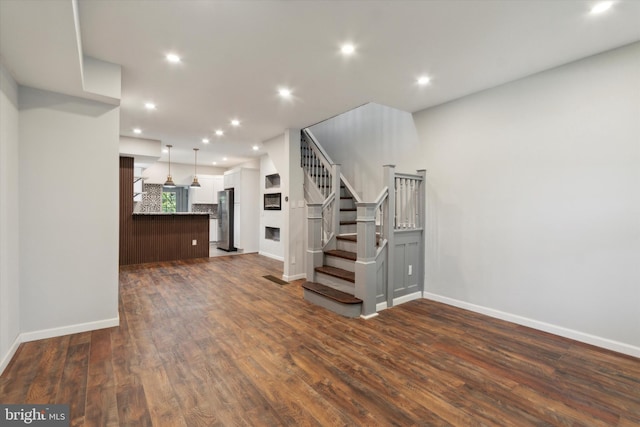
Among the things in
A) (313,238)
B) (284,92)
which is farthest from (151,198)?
(284,92)

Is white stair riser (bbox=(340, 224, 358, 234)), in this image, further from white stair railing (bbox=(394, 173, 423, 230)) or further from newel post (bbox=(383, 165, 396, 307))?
newel post (bbox=(383, 165, 396, 307))

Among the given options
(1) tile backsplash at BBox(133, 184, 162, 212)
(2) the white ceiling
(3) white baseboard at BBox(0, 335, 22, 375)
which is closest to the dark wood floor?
(3) white baseboard at BBox(0, 335, 22, 375)

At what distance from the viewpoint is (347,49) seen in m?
2.62

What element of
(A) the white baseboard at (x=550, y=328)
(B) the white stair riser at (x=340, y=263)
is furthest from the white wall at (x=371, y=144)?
(A) the white baseboard at (x=550, y=328)

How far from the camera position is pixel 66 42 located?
6.47 ft

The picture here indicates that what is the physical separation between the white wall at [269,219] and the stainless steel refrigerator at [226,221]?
0.97m

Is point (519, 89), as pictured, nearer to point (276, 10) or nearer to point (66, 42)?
point (276, 10)

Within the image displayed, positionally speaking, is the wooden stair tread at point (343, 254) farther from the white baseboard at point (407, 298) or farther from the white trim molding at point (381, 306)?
the white baseboard at point (407, 298)

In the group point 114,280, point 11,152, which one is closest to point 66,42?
point 11,152

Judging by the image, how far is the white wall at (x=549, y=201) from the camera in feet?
8.36

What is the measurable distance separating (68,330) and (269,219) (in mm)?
4942

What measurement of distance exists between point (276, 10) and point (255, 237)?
6.53 metres

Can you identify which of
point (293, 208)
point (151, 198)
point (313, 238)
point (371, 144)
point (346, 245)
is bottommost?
point (346, 245)

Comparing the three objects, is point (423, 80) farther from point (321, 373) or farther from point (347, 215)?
point (321, 373)
